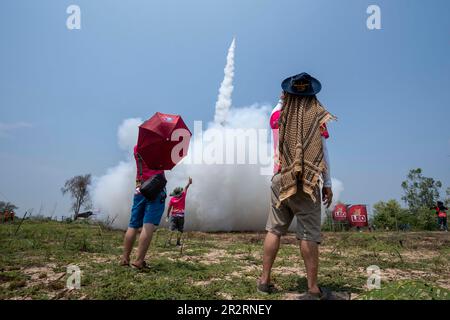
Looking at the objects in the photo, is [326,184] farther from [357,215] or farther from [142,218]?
[357,215]

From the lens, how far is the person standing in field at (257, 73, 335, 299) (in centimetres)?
275

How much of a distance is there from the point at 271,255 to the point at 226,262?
2.15 m

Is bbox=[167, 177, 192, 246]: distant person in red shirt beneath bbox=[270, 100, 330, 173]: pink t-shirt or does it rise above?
beneath

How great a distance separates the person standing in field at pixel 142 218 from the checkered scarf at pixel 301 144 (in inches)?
73.4

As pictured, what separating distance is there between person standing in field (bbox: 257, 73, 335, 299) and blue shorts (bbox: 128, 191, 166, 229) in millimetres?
1664

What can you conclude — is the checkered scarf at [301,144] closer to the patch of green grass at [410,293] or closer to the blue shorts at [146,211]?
the patch of green grass at [410,293]

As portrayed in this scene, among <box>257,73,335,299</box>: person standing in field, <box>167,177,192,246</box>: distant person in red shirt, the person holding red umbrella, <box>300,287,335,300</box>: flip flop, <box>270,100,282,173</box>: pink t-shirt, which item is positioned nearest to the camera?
<box>300,287,335,300</box>: flip flop

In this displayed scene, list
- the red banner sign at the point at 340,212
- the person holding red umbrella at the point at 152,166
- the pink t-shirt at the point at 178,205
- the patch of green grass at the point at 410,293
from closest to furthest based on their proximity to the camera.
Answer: the patch of green grass at the point at 410,293
the person holding red umbrella at the point at 152,166
the pink t-shirt at the point at 178,205
the red banner sign at the point at 340,212

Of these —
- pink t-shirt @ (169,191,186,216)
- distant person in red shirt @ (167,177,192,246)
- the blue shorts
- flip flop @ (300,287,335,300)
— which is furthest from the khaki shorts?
pink t-shirt @ (169,191,186,216)

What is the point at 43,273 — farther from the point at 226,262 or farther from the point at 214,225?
the point at 214,225

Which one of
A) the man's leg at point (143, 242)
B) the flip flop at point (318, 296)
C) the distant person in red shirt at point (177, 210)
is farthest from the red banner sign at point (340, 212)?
the flip flop at point (318, 296)

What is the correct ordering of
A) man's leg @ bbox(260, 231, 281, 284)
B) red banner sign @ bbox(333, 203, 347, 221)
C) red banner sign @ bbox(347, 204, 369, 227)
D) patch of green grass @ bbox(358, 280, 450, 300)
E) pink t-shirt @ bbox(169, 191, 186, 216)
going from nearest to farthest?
patch of green grass @ bbox(358, 280, 450, 300)
man's leg @ bbox(260, 231, 281, 284)
pink t-shirt @ bbox(169, 191, 186, 216)
red banner sign @ bbox(347, 204, 369, 227)
red banner sign @ bbox(333, 203, 347, 221)

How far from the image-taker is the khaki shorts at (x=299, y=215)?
2768 millimetres

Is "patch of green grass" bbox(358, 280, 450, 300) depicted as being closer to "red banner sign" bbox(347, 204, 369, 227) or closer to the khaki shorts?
the khaki shorts
